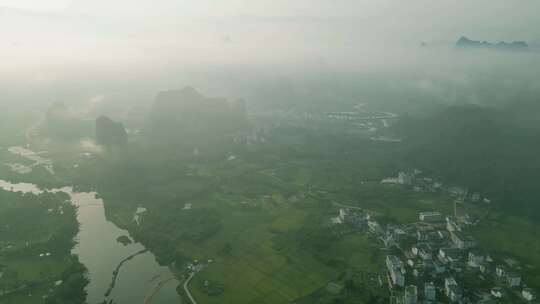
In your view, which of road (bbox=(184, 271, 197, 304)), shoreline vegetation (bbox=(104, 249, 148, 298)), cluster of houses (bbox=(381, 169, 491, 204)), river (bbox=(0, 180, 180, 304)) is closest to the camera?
road (bbox=(184, 271, 197, 304))

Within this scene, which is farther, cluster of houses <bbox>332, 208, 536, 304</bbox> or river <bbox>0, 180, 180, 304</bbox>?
river <bbox>0, 180, 180, 304</bbox>

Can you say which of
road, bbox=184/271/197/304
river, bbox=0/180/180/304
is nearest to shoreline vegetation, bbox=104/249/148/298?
river, bbox=0/180/180/304

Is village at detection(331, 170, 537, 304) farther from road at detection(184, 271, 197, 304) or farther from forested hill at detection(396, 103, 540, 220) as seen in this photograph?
road at detection(184, 271, 197, 304)

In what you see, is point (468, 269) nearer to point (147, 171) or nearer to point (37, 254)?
point (37, 254)

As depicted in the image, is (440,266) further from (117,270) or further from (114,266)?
(114,266)

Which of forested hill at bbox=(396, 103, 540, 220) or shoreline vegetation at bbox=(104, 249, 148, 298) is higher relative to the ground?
forested hill at bbox=(396, 103, 540, 220)

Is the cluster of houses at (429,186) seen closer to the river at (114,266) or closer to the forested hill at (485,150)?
the forested hill at (485,150)

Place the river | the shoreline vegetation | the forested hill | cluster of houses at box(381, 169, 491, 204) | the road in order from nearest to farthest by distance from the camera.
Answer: the road → the river → the shoreline vegetation → the forested hill → cluster of houses at box(381, 169, 491, 204)
